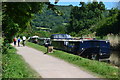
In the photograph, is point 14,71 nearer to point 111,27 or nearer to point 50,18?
point 111,27

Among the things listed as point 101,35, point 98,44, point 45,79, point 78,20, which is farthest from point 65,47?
point 78,20

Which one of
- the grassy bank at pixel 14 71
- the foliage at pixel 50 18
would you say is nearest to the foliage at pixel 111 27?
the foliage at pixel 50 18

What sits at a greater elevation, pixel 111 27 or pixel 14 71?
pixel 111 27

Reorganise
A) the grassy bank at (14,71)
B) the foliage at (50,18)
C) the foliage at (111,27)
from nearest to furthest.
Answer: the foliage at (50,18) < the grassy bank at (14,71) < the foliage at (111,27)

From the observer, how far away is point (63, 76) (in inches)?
377

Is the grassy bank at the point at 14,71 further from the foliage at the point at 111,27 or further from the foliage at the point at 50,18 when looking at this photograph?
the foliage at the point at 111,27

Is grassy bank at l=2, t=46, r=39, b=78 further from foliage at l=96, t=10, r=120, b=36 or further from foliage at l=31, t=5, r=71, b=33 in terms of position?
foliage at l=96, t=10, r=120, b=36

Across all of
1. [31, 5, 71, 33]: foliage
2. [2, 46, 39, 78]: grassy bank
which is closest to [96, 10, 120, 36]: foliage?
[31, 5, 71, 33]: foliage

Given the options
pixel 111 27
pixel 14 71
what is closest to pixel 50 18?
pixel 111 27

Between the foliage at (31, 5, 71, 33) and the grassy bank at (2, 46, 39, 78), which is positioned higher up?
the foliage at (31, 5, 71, 33)

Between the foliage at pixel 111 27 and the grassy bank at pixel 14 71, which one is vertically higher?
the foliage at pixel 111 27

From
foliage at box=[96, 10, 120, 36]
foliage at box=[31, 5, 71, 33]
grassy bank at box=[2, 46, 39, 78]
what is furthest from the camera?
foliage at box=[96, 10, 120, 36]

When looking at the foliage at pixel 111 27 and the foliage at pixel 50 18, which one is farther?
the foliage at pixel 111 27

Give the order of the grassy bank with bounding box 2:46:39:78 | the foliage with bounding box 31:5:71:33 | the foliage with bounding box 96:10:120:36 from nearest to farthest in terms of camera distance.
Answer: the foliage with bounding box 31:5:71:33 < the grassy bank with bounding box 2:46:39:78 < the foliage with bounding box 96:10:120:36
